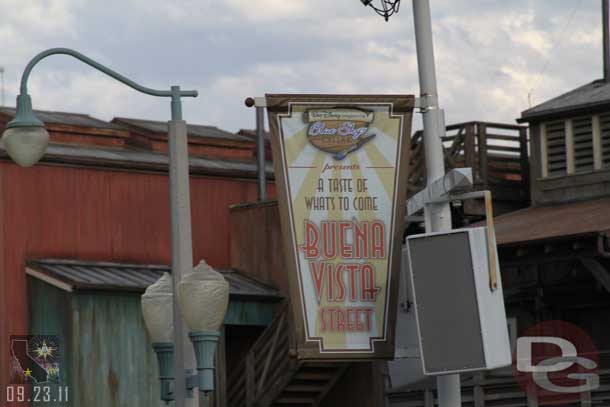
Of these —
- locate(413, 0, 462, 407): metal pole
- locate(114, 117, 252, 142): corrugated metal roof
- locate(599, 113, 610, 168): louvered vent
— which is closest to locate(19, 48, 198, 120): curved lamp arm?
locate(413, 0, 462, 407): metal pole

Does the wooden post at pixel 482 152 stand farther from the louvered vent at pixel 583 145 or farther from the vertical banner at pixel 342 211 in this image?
the vertical banner at pixel 342 211

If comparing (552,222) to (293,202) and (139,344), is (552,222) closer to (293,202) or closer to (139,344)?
(139,344)

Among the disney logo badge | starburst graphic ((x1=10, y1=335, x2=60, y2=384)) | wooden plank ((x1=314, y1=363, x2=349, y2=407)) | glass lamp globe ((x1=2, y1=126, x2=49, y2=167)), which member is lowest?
wooden plank ((x1=314, y1=363, x2=349, y2=407))

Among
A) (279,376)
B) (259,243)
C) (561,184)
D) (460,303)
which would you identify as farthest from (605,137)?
(460,303)

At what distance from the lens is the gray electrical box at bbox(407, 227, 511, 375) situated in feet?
47.6

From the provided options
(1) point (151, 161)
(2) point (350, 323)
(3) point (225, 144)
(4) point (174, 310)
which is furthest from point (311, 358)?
(3) point (225, 144)

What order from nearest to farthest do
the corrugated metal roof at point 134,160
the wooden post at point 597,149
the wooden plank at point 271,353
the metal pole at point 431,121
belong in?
the metal pole at point 431,121
the wooden plank at point 271,353
the wooden post at point 597,149
the corrugated metal roof at point 134,160

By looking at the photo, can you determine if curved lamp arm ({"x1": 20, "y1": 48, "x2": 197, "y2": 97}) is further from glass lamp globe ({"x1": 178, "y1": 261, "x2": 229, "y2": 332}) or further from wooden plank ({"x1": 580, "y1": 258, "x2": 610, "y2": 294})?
wooden plank ({"x1": 580, "y1": 258, "x2": 610, "y2": 294})

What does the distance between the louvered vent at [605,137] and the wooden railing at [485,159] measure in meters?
2.51

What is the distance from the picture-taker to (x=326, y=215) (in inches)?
677

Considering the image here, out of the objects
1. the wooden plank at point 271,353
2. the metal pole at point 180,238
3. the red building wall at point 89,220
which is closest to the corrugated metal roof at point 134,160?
the red building wall at point 89,220

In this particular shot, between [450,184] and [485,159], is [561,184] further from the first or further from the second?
[450,184]

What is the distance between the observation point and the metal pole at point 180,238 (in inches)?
620

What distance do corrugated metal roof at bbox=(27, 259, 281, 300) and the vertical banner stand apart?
1405 cm
